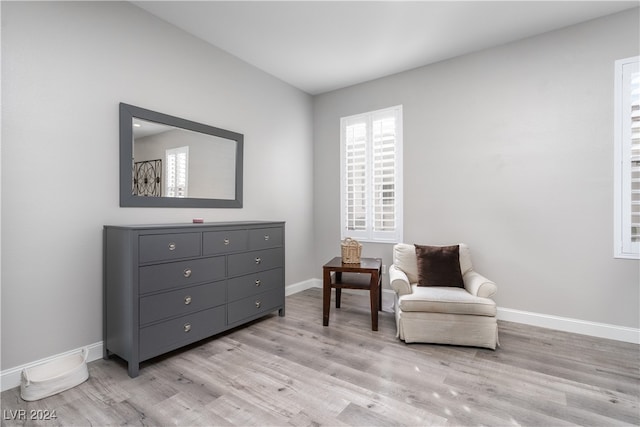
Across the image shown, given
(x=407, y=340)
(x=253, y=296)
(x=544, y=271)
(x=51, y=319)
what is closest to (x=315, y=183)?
(x=253, y=296)

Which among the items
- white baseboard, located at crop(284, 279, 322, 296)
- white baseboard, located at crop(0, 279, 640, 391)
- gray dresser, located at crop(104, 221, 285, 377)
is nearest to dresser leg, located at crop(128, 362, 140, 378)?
gray dresser, located at crop(104, 221, 285, 377)

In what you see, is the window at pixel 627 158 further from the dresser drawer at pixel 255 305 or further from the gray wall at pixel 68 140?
the gray wall at pixel 68 140

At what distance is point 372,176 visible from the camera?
3.93 m

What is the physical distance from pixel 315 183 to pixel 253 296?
208 cm

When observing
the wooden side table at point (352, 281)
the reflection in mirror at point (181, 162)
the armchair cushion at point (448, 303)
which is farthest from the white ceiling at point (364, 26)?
the armchair cushion at point (448, 303)

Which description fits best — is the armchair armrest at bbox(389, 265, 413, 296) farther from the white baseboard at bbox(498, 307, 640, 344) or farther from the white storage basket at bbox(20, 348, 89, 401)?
the white storage basket at bbox(20, 348, 89, 401)

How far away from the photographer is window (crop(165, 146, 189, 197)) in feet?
8.94

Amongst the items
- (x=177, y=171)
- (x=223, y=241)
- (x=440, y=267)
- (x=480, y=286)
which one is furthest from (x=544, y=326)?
(x=177, y=171)

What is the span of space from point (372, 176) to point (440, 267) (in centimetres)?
148

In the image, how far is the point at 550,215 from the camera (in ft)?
9.46

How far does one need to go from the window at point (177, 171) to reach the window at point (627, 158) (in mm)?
3773

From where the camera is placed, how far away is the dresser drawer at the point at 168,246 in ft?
6.88

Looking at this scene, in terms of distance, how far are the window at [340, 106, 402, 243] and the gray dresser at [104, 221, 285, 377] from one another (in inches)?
60.5

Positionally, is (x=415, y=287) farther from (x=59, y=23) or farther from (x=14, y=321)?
(x=59, y=23)
